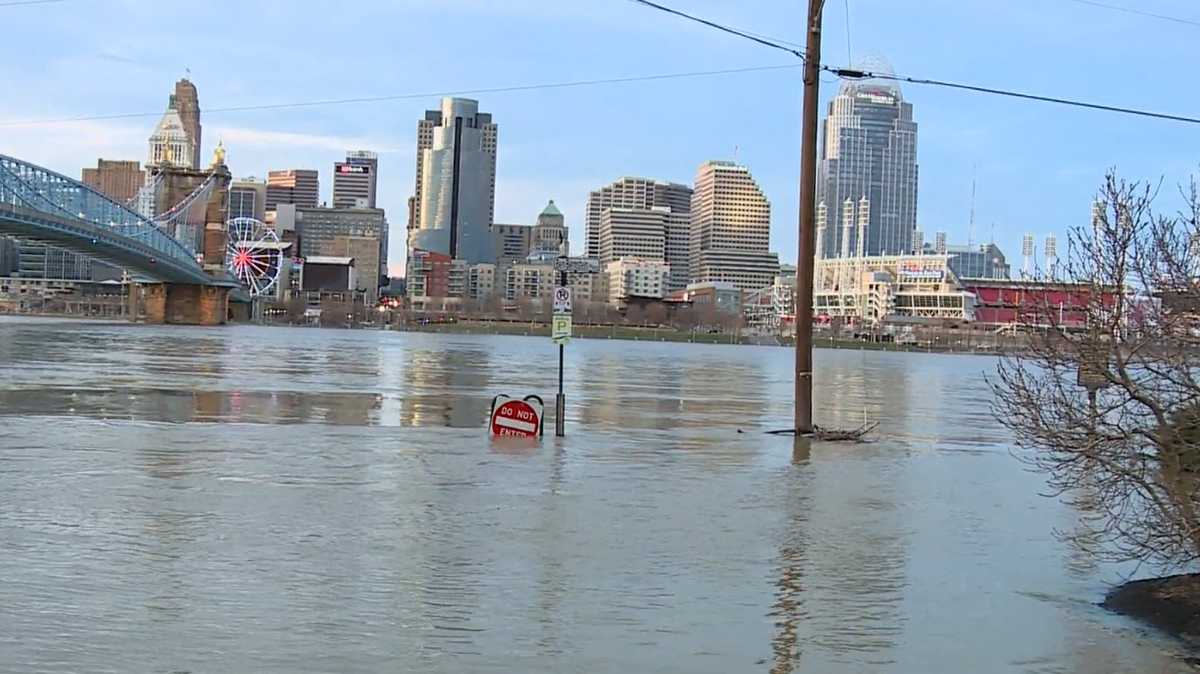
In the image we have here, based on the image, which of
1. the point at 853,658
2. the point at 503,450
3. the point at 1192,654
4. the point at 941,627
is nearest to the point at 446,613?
the point at 853,658

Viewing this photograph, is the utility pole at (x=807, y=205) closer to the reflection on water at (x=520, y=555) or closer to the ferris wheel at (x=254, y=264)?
the reflection on water at (x=520, y=555)

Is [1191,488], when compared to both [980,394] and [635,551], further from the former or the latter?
[980,394]

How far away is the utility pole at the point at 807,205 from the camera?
21875mm

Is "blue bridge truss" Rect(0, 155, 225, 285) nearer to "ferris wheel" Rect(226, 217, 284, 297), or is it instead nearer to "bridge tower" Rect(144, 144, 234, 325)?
"bridge tower" Rect(144, 144, 234, 325)

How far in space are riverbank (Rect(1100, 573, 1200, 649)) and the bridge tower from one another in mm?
132400

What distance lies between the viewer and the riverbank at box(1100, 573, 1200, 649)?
8.55 metres

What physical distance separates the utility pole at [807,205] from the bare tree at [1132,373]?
1267cm

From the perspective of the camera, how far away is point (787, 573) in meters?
10.3

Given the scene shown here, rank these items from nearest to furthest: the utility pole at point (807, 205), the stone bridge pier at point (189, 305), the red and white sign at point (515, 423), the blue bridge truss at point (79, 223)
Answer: the red and white sign at point (515, 423) → the utility pole at point (807, 205) → the blue bridge truss at point (79, 223) → the stone bridge pier at point (189, 305)

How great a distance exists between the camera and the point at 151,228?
119m

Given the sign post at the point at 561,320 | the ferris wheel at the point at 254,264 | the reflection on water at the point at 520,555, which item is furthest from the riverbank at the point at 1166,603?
the ferris wheel at the point at 254,264

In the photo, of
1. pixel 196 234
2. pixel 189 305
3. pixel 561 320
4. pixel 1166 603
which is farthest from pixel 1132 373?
pixel 196 234

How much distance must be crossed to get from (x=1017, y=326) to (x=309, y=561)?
5840mm

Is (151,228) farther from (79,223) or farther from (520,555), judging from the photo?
(520,555)
